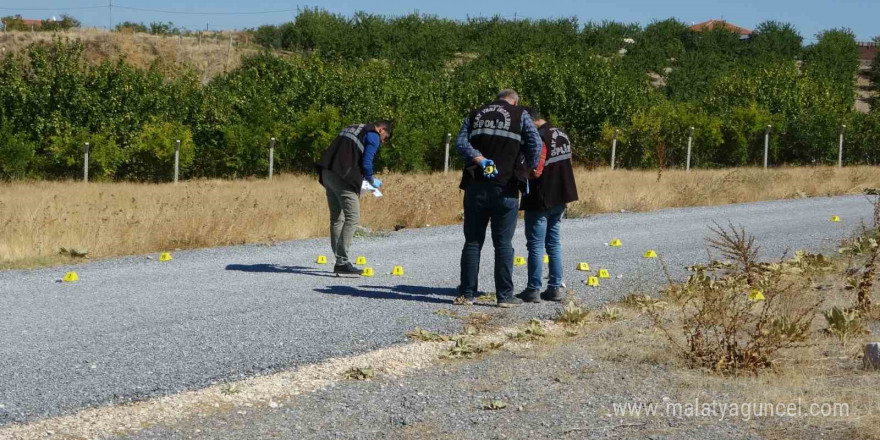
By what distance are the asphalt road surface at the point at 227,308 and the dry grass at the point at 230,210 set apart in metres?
0.88

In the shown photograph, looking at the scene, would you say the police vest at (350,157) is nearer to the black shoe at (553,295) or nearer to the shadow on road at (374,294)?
the shadow on road at (374,294)

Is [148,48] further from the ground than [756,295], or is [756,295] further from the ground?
[148,48]

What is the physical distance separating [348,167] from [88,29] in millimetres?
64559

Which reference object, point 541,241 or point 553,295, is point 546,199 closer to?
point 541,241

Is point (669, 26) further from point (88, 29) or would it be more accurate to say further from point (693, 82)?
point (88, 29)

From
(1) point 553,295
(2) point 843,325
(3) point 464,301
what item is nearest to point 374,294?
(3) point 464,301

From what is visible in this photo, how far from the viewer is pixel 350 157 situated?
10.9 meters

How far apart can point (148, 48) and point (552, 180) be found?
63045 mm

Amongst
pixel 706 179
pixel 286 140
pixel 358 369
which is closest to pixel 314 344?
pixel 358 369

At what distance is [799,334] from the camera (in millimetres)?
7137

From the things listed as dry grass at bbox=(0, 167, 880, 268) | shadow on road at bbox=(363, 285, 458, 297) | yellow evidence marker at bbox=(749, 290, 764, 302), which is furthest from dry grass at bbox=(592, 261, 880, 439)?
dry grass at bbox=(0, 167, 880, 268)

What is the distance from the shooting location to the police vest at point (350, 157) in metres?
10.9

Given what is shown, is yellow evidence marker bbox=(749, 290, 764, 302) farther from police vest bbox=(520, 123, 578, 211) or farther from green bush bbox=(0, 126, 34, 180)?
green bush bbox=(0, 126, 34, 180)

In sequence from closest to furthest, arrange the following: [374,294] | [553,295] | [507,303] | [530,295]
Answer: [507,303] → [530,295] → [553,295] → [374,294]
